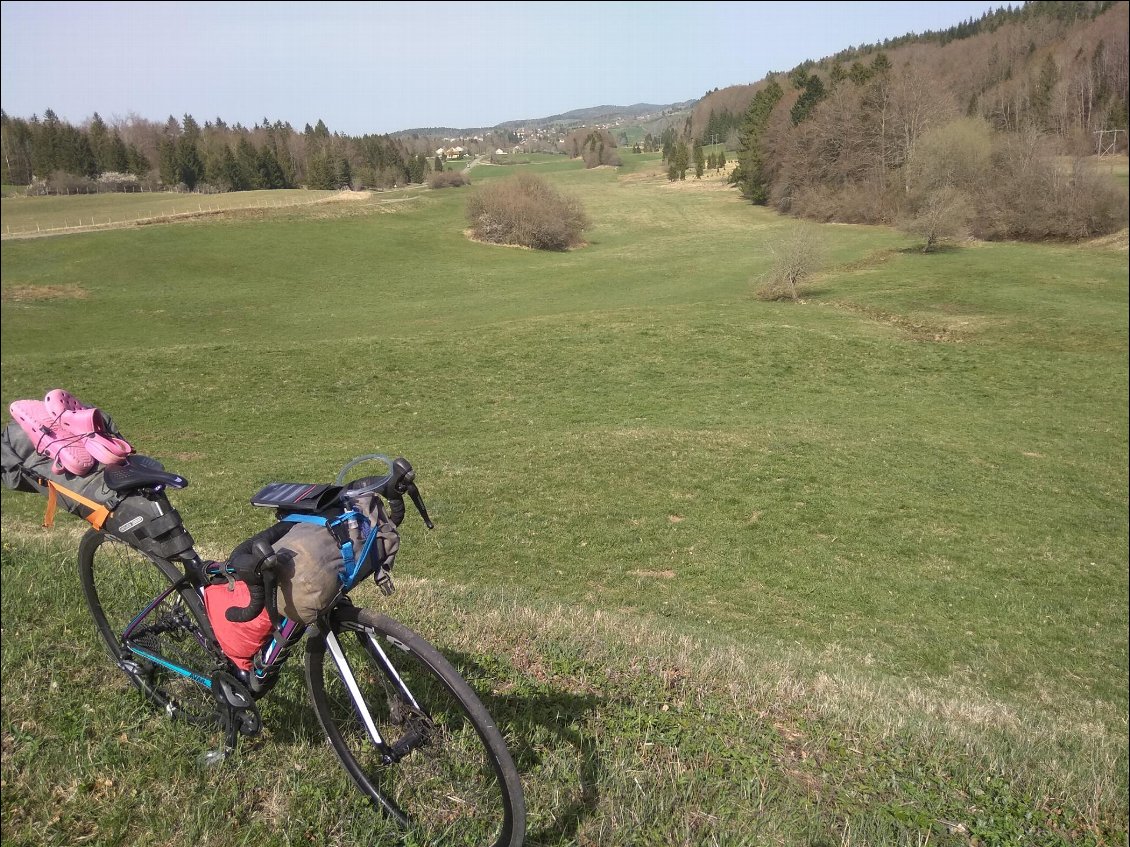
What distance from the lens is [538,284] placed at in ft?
139

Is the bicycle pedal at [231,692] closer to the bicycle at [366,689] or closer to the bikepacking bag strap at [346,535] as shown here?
the bicycle at [366,689]

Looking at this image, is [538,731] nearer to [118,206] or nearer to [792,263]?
[118,206]

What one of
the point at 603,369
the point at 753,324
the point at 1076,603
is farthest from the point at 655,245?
the point at 1076,603

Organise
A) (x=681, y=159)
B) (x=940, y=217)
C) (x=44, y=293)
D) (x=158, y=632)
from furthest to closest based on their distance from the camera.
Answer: (x=681, y=159), (x=44, y=293), (x=940, y=217), (x=158, y=632)

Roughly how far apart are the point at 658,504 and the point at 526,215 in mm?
39725

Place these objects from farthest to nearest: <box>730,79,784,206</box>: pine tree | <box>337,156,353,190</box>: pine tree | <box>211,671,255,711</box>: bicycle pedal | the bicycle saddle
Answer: <box>730,79,784,206</box>: pine tree, <box>337,156,353,190</box>: pine tree, <box>211,671,255,711</box>: bicycle pedal, the bicycle saddle

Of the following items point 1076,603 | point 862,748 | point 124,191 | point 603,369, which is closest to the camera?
point 862,748

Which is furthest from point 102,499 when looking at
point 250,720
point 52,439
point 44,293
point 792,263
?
point 792,263

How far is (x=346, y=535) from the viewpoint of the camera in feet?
8.66

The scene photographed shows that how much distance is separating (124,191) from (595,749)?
65.5 ft

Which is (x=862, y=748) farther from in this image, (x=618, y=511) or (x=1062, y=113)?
(x=1062, y=113)

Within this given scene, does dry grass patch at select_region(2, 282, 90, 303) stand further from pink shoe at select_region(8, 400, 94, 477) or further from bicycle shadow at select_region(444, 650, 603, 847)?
bicycle shadow at select_region(444, 650, 603, 847)

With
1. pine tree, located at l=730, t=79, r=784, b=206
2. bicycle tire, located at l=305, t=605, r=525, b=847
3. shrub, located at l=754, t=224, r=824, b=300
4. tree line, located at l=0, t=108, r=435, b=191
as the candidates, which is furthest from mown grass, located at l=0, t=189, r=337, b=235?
shrub, located at l=754, t=224, r=824, b=300

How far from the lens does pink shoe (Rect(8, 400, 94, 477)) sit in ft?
10.1
